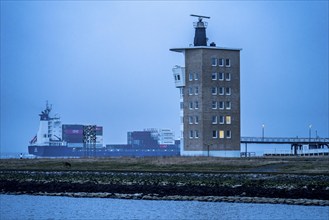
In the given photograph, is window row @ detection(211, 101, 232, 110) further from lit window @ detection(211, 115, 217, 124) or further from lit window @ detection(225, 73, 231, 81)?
lit window @ detection(225, 73, 231, 81)

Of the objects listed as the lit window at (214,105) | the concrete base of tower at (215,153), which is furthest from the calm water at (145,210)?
the lit window at (214,105)

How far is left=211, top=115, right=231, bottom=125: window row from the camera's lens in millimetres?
99375

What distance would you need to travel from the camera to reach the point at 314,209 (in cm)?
3862

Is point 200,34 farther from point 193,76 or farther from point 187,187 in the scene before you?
point 187,187

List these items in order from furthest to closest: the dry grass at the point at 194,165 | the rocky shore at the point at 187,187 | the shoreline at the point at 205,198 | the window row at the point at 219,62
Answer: the window row at the point at 219,62
the dry grass at the point at 194,165
the rocky shore at the point at 187,187
the shoreline at the point at 205,198

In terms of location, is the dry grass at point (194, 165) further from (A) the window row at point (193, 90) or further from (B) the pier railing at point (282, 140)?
(B) the pier railing at point (282, 140)

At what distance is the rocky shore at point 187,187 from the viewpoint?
44094mm

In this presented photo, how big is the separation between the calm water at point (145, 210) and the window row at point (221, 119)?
177 ft

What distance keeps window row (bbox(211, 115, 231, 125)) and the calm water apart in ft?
177

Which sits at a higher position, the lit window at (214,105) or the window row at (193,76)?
the window row at (193,76)

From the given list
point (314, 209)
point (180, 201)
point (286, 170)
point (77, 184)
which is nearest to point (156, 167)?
point (286, 170)

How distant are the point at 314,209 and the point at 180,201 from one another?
8427 millimetres

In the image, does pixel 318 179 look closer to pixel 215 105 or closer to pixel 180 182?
pixel 180 182

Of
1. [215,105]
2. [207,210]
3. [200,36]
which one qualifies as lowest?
[207,210]
